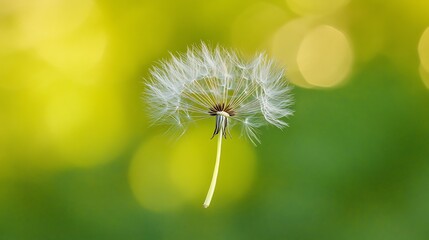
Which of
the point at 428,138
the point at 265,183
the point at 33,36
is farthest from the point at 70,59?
the point at 428,138

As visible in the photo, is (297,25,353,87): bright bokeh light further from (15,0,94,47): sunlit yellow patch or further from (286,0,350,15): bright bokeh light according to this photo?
(15,0,94,47): sunlit yellow patch

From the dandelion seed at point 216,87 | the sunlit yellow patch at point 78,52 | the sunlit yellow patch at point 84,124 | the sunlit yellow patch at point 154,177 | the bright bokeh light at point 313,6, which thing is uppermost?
the bright bokeh light at point 313,6

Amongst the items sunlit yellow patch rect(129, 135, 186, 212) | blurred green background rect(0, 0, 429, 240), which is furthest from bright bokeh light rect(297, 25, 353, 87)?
sunlit yellow patch rect(129, 135, 186, 212)

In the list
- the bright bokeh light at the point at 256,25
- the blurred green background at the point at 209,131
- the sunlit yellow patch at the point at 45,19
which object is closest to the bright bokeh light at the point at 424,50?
the blurred green background at the point at 209,131

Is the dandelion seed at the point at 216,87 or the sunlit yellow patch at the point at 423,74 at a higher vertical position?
the sunlit yellow patch at the point at 423,74

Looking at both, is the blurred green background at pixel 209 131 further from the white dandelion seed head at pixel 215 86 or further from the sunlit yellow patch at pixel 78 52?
the white dandelion seed head at pixel 215 86

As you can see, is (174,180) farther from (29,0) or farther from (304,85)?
(29,0)
